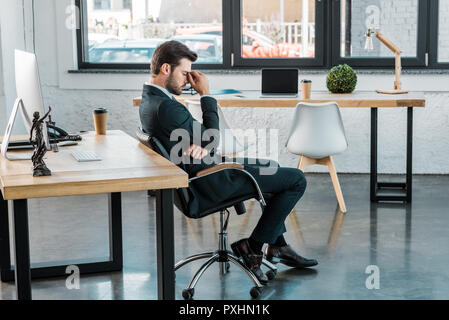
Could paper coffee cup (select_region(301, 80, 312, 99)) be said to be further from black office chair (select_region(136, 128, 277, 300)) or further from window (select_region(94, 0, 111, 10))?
window (select_region(94, 0, 111, 10))

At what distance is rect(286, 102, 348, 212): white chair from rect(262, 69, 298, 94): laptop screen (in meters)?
0.49

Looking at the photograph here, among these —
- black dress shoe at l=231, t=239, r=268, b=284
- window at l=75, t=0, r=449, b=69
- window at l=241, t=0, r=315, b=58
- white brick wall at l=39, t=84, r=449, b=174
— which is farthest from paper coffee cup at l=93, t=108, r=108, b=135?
window at l=241, t=0, r=315, b=58

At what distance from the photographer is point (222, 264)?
3.46 metres

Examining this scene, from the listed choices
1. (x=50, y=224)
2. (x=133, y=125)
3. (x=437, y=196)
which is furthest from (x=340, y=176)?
(x=50, y=224)

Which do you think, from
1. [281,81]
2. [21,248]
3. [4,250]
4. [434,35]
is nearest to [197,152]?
[21,248]

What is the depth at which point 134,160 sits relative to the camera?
280 cm

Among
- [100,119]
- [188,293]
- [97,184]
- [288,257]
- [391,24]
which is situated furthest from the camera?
[391,24]

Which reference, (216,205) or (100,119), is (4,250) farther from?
(216,205)

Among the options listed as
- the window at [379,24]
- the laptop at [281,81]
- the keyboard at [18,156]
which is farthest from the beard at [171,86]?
the window at [379,24]

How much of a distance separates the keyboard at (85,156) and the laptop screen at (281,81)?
2.36 meters

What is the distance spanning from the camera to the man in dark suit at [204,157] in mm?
3066

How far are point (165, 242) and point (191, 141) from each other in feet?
2.10

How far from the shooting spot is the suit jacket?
10.0 ft

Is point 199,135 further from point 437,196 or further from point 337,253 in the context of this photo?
point 437,196
